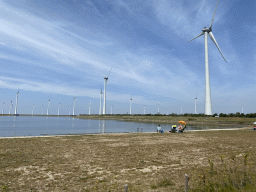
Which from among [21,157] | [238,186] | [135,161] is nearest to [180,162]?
→ [135,161]

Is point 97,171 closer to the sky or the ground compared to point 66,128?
closer to the sky

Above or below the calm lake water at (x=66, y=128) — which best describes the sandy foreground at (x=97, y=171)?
above

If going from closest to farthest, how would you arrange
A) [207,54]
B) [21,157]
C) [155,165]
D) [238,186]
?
[238,186]
[155,165]
[21,157]
[207,54]

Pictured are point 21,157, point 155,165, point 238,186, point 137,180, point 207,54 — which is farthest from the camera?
point 207,54

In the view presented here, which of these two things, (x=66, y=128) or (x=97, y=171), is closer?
(x=97, y=171)

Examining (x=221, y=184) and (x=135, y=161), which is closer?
(x=221, y=184)

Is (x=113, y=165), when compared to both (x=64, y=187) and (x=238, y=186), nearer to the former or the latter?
(x=64, y=187)

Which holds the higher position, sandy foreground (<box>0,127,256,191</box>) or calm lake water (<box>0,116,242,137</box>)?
sandy foreground (<box>0,127,256,191</box>)

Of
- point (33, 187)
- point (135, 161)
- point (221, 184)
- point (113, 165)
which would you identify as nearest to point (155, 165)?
point (135, 161)

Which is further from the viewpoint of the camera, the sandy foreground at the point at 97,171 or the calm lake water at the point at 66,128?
the calm lake water at the point at 66,128

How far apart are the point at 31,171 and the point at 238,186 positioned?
33.4 feet

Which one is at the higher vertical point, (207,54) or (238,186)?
(207,54)

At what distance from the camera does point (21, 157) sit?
1365cm

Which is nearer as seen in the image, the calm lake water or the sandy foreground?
the sandy foreground
